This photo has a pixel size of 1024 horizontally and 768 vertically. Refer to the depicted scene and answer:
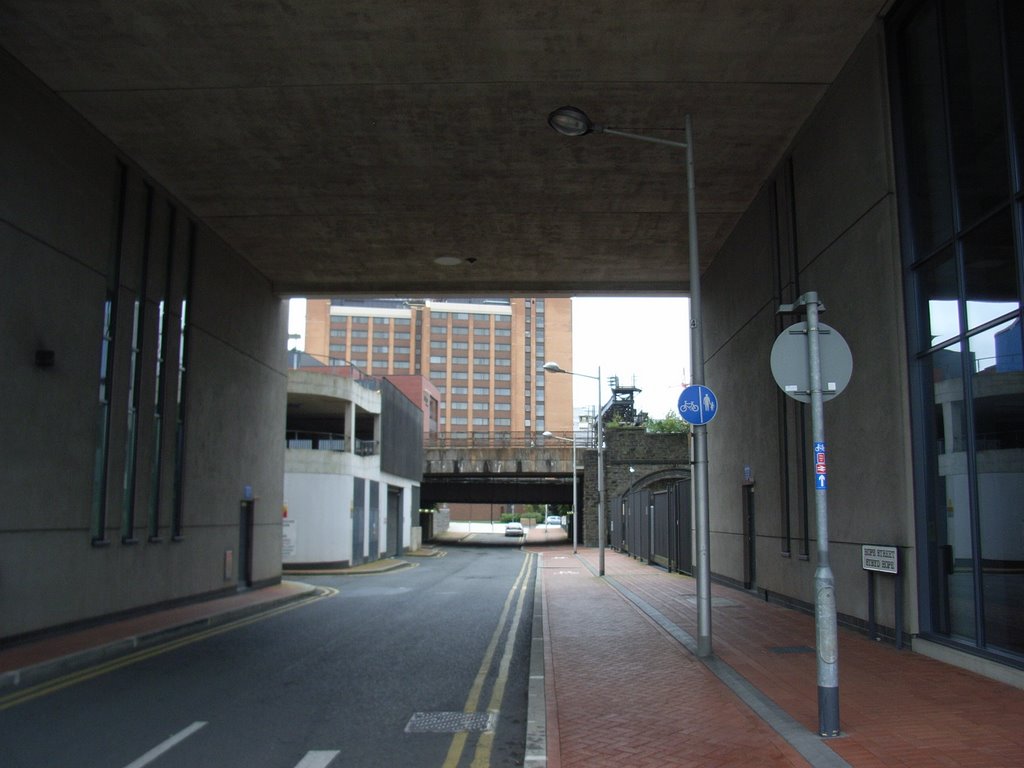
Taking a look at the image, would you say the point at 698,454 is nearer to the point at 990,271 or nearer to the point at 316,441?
the point at 990,271

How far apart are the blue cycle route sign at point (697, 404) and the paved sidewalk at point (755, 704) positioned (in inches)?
110

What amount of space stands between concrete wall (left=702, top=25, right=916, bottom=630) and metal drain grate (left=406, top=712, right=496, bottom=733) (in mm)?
5668

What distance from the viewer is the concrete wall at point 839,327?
10.8 metres

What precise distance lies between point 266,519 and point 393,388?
20247 mm

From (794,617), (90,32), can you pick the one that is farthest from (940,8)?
(90,32)

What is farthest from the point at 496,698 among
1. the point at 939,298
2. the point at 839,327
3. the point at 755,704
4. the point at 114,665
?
the point at 839,327

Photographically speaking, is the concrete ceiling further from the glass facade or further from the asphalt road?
the asphalt road

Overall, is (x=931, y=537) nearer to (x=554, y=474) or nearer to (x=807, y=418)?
(x=807, y=418)

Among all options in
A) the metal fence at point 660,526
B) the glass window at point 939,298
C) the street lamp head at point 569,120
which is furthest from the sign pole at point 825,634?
the metal fence at point 660,526

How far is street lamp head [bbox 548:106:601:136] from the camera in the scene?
10.1 metres

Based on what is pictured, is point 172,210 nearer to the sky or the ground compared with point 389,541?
nearer to the sky

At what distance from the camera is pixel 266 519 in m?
22.5

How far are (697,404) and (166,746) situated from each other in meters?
6.57

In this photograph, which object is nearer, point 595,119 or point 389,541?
point 595,119
